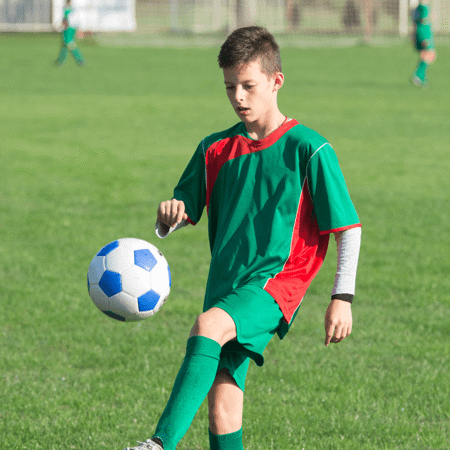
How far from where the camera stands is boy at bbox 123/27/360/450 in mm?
→ 2990

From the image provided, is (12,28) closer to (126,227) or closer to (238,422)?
(126,227)

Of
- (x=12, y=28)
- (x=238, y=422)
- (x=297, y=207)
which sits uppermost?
(x=12, y=28)

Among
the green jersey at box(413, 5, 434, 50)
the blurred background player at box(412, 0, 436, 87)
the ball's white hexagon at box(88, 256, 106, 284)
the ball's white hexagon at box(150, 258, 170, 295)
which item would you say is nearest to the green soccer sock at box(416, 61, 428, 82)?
the blurred background player at box(412, 0, 436, 87)

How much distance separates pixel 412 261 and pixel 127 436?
4141mm

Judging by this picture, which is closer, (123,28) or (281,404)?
(281,404)

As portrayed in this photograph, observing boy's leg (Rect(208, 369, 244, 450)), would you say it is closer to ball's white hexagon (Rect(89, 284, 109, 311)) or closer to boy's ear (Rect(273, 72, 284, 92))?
ball's white hexagon (Rect(89, 284, 109, 311))

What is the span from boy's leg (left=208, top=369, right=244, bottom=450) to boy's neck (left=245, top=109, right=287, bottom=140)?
0.96 metres

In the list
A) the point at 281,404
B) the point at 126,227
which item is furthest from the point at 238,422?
the point at 126,227

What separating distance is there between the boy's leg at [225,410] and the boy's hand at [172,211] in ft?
2.10

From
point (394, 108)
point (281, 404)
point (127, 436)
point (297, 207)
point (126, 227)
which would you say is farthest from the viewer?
point (394, 108)

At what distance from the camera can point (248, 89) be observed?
3.08 m

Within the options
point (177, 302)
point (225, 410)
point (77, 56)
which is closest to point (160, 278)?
point (225, 410)

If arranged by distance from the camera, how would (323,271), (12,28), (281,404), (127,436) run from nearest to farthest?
(127,436) → (281,404) → (323,271) → (12,28)

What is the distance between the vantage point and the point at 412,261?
737cm
